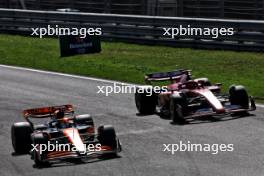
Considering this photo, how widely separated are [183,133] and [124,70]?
880cm

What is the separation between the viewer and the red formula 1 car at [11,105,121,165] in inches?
454

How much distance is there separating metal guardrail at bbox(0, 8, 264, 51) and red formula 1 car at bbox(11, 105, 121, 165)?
13.2m

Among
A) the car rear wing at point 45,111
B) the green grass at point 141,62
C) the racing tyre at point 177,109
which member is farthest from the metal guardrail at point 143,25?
the car rear wing at point 45,111

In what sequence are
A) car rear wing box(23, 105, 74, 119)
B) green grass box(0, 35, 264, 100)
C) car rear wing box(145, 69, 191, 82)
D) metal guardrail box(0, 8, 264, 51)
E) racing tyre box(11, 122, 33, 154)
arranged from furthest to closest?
metal guardrail box(0, 8, 264, 51), green grass box(0, 35, 264, 100), car rear wing box(145, 69, 191, 82), car rear wing box(23, 105, 74, 119), racing tyre box(11, 122, 33, 154)

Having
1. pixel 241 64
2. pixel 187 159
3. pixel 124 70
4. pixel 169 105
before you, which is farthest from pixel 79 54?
pixel 187 159

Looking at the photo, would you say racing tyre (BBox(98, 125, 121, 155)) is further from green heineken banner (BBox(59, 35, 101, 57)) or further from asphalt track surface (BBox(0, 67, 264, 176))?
green heineken banner (BBox(59, 35, 101, 57))

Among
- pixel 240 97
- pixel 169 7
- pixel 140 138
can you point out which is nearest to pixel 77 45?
pixel 169 7

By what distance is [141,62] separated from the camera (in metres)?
24.0

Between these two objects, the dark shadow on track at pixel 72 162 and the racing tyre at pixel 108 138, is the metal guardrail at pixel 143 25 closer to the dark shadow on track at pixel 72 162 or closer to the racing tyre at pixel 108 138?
the racing tyre at pixel 108 138

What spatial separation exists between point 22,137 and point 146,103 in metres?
3.69

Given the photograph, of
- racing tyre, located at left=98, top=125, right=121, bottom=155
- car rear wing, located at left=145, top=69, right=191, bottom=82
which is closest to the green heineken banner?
car rear wing, located at left=145, top=69, right=191, bottom=82

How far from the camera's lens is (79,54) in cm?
2542

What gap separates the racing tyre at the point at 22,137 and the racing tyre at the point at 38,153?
18.8 inches

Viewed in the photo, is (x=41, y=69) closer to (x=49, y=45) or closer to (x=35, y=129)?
(x=49, y=45)
